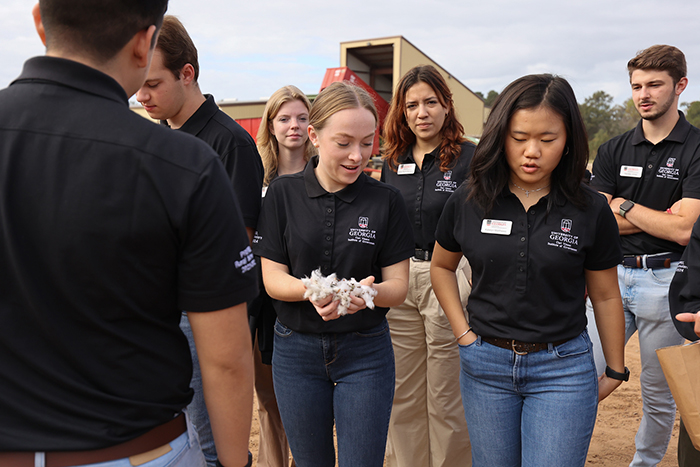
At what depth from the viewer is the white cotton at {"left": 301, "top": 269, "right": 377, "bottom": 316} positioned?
75.4 inches

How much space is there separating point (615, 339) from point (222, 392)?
1.72 metres

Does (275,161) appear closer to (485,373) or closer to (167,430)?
(485,373)

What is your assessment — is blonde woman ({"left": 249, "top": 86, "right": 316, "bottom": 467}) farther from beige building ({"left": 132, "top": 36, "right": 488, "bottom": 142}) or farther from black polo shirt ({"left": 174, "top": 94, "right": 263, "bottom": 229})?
beige building ({"left": 132, "top": 36, "right": 488, "bottom": 142})

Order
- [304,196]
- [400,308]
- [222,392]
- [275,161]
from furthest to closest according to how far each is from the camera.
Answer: [275,161]
[400,308]
[304,196]
[222,392]

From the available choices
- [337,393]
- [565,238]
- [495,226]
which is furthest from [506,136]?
[337,393]

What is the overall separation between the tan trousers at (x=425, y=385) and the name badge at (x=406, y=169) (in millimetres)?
610

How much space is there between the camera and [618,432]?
13.9 feet

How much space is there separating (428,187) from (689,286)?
5.06 feet

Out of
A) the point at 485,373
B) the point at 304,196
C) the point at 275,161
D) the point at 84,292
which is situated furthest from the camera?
the point at 275,161

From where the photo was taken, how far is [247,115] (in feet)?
62.0

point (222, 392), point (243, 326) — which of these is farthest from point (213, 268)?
point (222, 392)

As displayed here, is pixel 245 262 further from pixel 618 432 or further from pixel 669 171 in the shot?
pixel 618 432

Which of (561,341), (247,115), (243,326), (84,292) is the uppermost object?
(247,115)

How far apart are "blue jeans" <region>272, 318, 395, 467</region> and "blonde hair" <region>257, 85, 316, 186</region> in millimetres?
1682
